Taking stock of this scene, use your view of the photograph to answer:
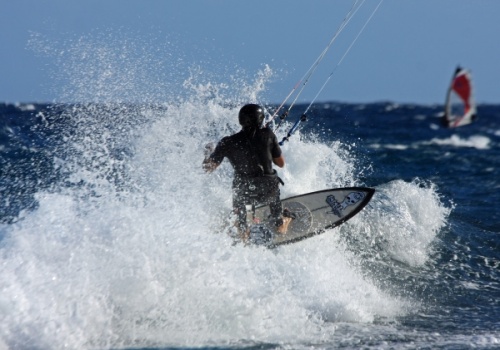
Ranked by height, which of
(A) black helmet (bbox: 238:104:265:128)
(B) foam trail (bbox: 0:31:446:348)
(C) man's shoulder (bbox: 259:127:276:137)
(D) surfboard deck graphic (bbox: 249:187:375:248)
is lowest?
(B) foam trail (bbox: 0:31:446:348)

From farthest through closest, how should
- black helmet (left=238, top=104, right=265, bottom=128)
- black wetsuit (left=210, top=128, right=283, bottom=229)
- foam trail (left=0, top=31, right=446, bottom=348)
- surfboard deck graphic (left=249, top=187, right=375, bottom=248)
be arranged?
surfboard deck graphic (left=249, top=187, right=375, bottom=248) → black wetsuit (left=210, top=128, right=283, bottom=229) → black helmet (left=238, top=104, right=265, bottom=128) → foam trail (left=0, top=31, right=446, bottom=348)

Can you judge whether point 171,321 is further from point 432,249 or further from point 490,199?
point 490,199

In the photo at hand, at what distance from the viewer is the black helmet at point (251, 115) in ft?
23.8

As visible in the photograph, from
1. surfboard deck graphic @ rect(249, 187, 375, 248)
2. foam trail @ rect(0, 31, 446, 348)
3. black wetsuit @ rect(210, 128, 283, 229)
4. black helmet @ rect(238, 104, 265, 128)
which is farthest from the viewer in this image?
surfboard deck graphic @ rect(249, 187, 375, 248)

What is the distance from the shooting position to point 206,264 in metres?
6.33


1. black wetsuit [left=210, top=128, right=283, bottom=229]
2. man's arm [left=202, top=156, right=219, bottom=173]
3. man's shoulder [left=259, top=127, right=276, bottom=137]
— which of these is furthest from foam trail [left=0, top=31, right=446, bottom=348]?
man's shoulder [left=259, top=127, right=276, bottom=137]

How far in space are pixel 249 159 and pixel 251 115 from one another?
0.47 metres

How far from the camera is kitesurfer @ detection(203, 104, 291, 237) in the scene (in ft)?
24.1

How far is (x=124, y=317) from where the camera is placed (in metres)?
5.88

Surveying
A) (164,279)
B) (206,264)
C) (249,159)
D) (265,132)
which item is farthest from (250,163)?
(164,279)

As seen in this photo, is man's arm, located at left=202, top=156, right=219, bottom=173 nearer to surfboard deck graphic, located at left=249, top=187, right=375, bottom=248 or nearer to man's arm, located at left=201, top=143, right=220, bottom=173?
man's arm, located at left=201, top=143, right=220, bottom=173

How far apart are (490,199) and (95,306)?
453 inches

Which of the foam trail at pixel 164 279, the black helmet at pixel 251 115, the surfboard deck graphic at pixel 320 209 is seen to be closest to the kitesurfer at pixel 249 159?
the black helmet at pixel 251 115

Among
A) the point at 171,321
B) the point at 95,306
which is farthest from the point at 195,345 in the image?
the point at 95,306
